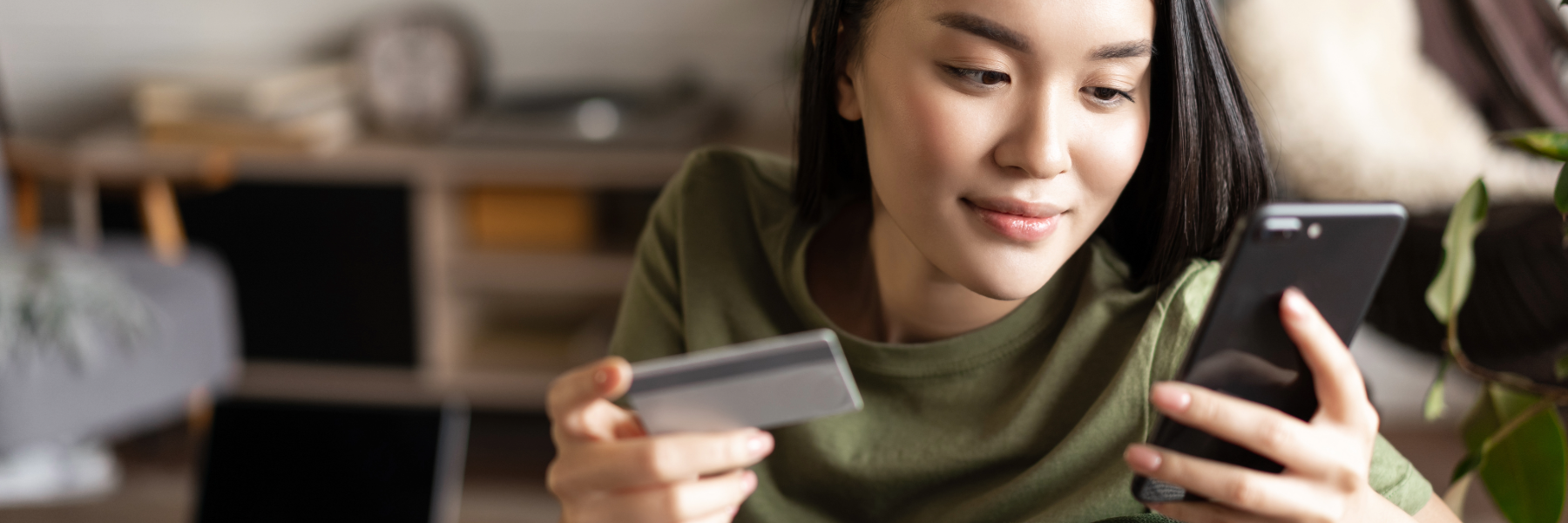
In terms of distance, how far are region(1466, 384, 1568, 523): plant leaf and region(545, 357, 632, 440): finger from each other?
0.65 metres

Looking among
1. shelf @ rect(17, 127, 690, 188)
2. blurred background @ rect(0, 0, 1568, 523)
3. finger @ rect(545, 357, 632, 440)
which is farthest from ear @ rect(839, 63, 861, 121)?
shelf @ rect(17, 127, 690, 188)

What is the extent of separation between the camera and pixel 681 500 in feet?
2.16

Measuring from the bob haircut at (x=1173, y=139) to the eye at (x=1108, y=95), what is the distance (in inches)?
1.5

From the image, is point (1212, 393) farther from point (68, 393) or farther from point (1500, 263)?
point (68, 393)

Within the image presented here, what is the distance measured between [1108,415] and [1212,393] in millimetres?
209

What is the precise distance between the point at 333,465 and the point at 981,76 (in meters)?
0.90

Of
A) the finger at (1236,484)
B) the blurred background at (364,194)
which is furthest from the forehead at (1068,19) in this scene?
the blurred background at (364,194)

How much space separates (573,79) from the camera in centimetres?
277

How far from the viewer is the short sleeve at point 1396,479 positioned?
72 centimetres

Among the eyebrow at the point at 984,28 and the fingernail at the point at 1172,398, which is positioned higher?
the eyebrow at the point at 984,28

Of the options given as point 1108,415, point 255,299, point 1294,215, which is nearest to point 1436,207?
point 1108,415

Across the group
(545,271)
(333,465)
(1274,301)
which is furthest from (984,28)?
(545,271)

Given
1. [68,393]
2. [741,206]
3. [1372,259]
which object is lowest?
[68,393]

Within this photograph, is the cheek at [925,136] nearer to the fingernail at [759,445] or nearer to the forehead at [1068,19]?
the forehead at [1068,19]
